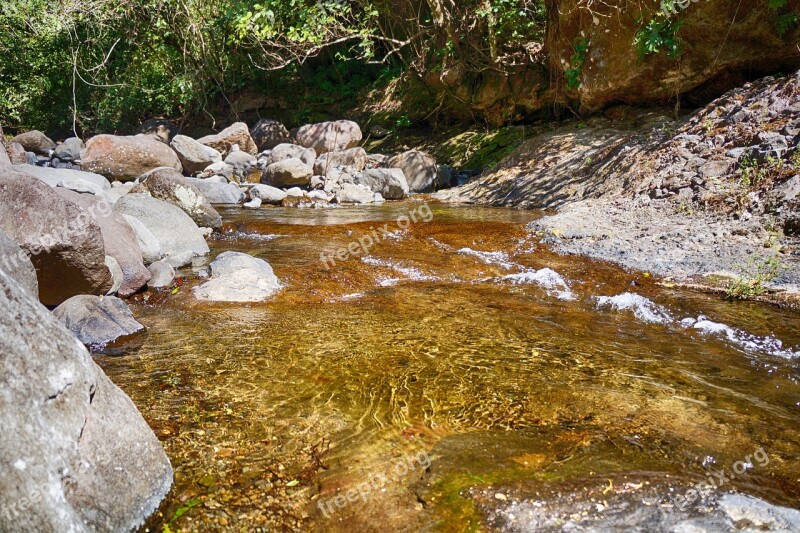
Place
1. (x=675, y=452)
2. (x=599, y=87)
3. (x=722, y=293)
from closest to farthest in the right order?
(x=675, y=452)
(x=722, y=293)
(x=599, y=87)

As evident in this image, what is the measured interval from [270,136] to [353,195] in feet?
18.6

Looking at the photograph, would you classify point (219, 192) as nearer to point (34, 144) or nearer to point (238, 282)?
point (238, 282)

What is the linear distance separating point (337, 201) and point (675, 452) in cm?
920

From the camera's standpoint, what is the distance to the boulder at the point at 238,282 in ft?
16.2

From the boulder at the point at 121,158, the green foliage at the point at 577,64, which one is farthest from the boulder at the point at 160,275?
the green foliage at the point at 577,64

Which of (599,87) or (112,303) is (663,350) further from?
(599,87)

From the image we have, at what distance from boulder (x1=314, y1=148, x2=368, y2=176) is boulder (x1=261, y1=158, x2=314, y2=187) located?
15.1 inches

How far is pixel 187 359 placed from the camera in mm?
3553

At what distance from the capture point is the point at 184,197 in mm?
7859

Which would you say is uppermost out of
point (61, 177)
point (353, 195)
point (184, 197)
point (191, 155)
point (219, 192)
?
point (61, 177)

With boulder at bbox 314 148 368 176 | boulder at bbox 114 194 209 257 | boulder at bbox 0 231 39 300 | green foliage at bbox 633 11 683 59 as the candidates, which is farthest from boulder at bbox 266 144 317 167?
boulder at bbox 0 231 39 300

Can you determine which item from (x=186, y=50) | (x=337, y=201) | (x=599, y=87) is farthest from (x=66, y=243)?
(x=186, y=50)

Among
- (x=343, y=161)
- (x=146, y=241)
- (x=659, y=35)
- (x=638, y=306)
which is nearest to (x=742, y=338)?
(x=638, y=306)

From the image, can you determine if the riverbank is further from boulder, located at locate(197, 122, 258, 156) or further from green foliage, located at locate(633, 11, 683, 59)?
boulder, located at locate(197, 122, 258, 156)
